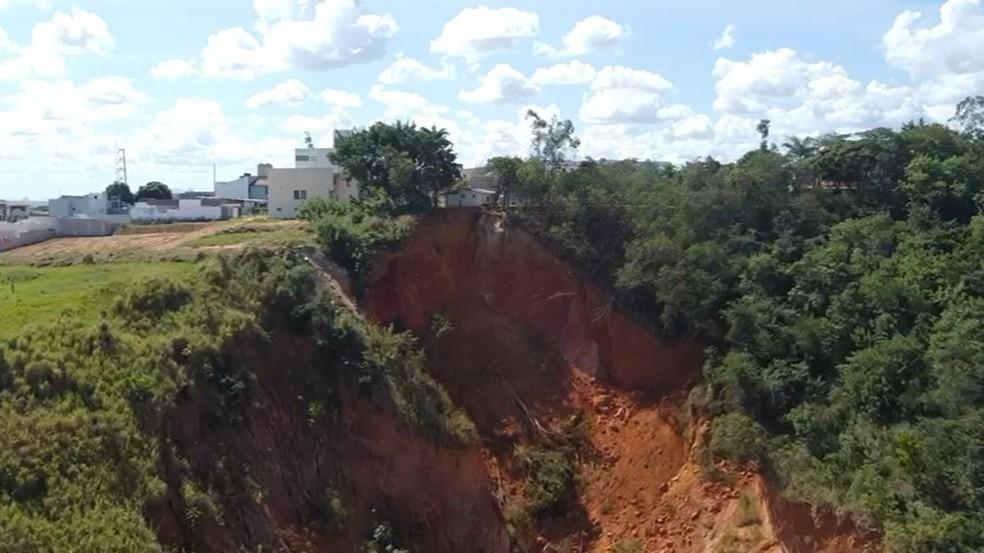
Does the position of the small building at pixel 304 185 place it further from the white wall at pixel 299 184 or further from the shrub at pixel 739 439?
the shrub at pixel 739 439

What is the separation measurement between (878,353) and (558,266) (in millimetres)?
13386

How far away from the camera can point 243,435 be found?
26484 millimetres

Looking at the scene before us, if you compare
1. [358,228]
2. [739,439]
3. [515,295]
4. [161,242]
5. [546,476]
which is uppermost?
[358,228]

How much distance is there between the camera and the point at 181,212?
52.5 meters

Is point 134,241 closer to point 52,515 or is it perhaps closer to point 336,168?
point 336,168

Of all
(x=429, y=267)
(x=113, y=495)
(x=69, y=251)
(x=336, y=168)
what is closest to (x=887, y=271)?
(x=429, y=267)

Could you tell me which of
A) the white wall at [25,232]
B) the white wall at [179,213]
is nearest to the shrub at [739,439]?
the white wall at [25,232]

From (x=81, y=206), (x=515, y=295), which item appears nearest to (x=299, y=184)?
(x=515, y=295)

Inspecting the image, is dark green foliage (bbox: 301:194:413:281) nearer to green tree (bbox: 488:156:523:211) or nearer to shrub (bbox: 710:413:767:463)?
green tree (bbox: 488:156:523:211)

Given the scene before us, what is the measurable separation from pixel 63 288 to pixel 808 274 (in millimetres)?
22609

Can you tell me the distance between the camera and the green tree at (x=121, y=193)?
62.9 m

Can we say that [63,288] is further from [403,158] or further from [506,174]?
[506,174]

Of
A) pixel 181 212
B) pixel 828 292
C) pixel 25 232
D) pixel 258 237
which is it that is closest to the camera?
pixel 828 292

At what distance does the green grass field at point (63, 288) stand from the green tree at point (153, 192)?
30973 millimetres
